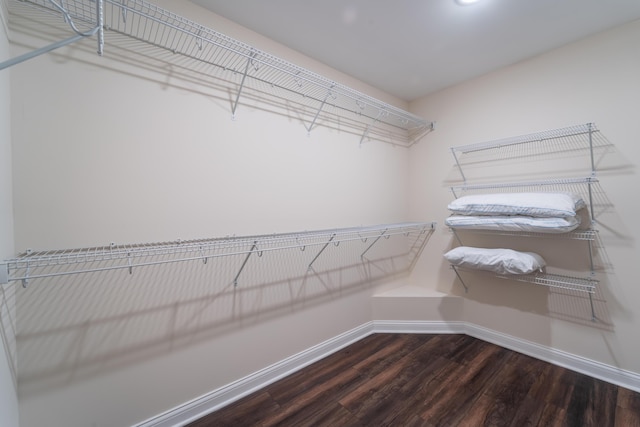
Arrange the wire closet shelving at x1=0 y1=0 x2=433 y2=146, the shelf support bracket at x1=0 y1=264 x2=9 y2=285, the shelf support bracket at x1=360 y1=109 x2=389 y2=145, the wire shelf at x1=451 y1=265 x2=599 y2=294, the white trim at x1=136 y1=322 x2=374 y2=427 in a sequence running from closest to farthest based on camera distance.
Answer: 1. the shelf support bracket at x1=0 y1=264 x2=9 y2=285
2. the wire closet shelving at x1=0 y1=0 x2=433 y2=146
3. the white trim at x1=136 y1=322 x2=374 y2=427
4. the wire shelf at x1=451 y1=265 x2=599 y2=294
5. the shelf support bracket at x1=360 y1=109 x2=389 y2=145

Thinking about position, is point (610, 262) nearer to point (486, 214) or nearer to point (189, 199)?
point (486, 214)

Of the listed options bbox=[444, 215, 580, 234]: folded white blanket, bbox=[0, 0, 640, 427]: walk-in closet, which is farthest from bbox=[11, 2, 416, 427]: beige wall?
bbox=[444, 215, 580, 234]: folded white blanket

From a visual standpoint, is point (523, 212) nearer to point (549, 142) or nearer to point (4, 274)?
point (549, 142)

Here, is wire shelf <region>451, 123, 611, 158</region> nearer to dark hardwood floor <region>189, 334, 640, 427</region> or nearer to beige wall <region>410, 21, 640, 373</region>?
beige wall <region>410, 21, 640, 373</region>

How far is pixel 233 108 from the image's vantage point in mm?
1575

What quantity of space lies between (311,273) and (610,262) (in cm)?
203

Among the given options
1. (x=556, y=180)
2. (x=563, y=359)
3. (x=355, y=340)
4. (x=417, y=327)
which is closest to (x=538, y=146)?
(x=556, y=180)

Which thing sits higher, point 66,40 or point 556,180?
point 66,40

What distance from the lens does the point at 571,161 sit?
→ 1.84 metres

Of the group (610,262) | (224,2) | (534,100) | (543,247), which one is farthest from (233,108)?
(610,262)

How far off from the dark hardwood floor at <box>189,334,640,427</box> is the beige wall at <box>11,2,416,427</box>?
25 cm

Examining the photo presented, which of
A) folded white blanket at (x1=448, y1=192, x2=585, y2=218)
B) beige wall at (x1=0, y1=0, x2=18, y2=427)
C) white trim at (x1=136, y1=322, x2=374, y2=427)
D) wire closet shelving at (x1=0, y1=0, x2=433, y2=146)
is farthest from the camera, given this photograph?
folded white blanket at (x1=448, y1=192, x2=585, y2=218)

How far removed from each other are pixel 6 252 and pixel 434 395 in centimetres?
222

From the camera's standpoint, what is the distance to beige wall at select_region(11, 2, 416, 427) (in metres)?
1.07
